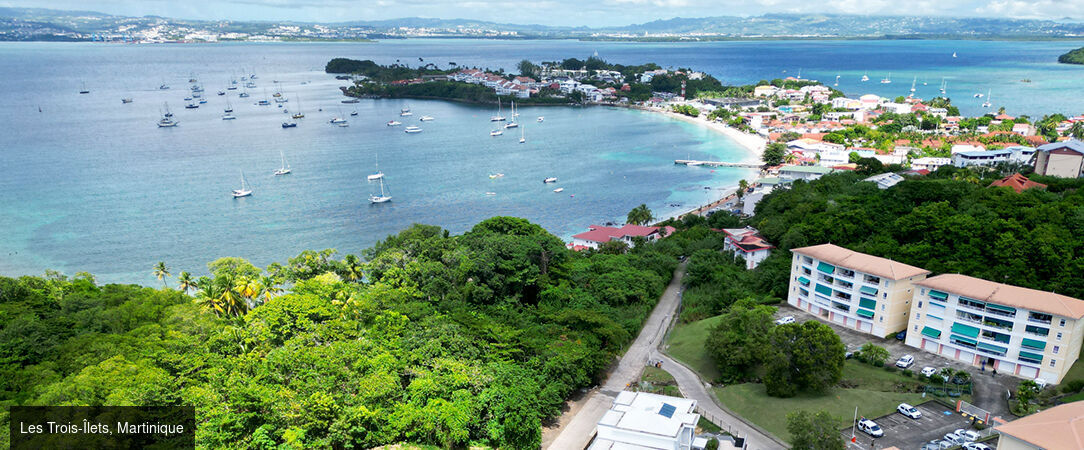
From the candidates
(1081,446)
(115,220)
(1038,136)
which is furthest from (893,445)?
(1038,136)

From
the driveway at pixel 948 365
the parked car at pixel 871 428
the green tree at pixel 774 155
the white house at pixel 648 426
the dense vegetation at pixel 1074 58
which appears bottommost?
the driveway at pixel 948 365

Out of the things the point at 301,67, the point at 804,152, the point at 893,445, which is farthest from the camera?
the point at 301,67

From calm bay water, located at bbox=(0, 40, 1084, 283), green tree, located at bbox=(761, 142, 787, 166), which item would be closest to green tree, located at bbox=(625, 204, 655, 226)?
calm bay water, located at bbox=(0, 40, 1084, 283)

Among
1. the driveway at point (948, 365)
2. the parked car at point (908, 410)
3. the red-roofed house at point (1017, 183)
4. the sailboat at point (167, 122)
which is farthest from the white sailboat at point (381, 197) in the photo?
the sailboat at point (167, 122)

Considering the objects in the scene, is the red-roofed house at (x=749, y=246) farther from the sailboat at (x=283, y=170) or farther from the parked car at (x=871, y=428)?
Answer: the sailboat at (x=283, y=170)

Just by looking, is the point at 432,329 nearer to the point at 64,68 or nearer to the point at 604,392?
the point at 604,392

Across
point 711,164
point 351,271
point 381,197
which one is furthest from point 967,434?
point 711,164

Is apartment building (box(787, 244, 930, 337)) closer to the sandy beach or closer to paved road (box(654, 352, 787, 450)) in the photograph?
paved road (box(654, 352, 787, 450))
